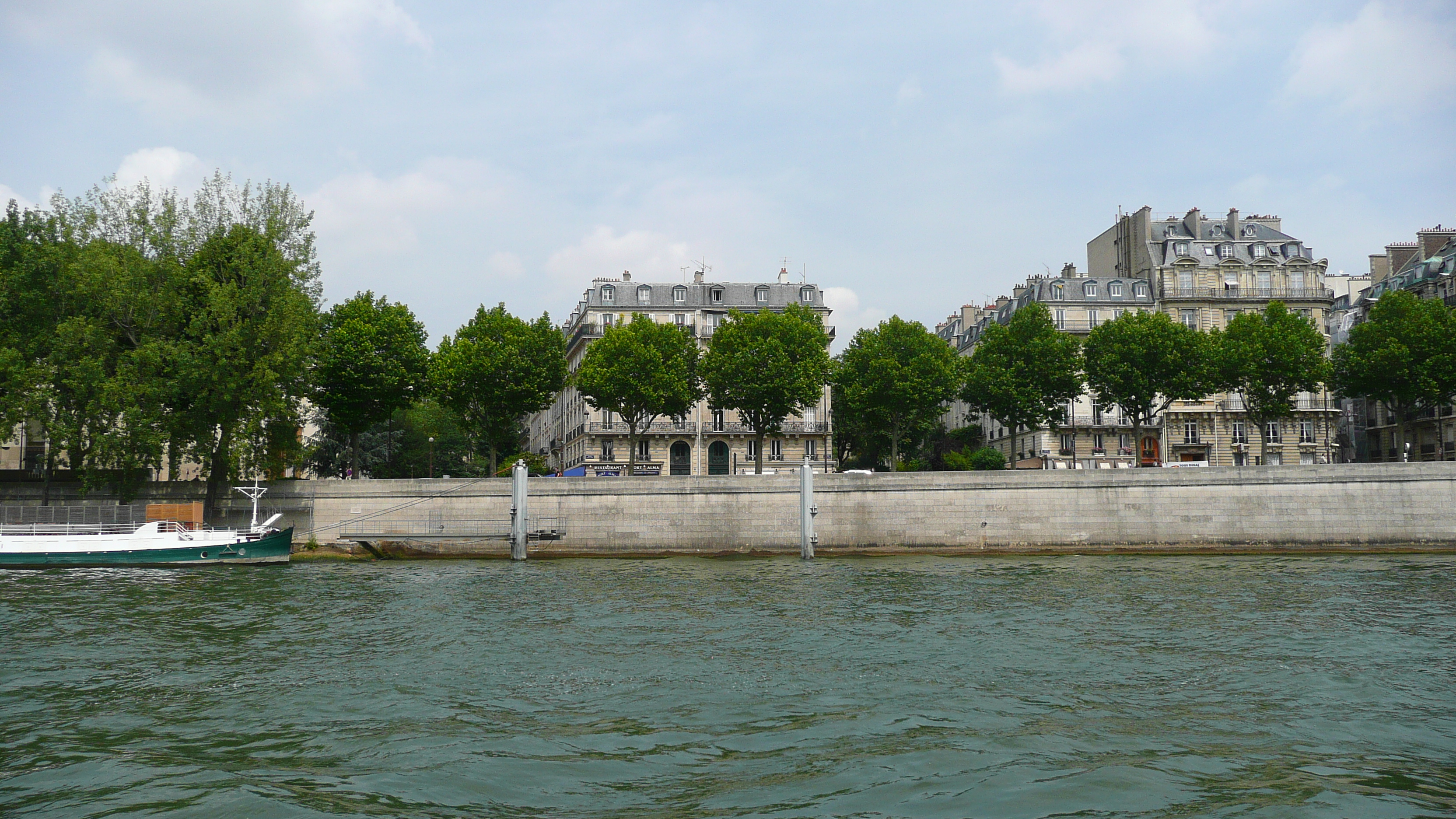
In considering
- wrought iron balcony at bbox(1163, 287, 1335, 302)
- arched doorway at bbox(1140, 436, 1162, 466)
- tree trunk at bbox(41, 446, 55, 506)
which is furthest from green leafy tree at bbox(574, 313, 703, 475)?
wrought iron balcony at bbox(1163, 287, 1335, 302)

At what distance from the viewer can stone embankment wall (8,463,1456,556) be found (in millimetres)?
40000

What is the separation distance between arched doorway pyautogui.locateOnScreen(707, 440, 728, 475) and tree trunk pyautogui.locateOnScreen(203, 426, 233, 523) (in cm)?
3054

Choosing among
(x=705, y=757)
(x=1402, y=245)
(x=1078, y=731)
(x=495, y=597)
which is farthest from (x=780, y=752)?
(x=1402, y=245)

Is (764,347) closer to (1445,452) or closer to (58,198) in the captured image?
(58,198)

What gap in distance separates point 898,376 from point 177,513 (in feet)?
117

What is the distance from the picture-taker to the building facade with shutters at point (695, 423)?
66.0 m

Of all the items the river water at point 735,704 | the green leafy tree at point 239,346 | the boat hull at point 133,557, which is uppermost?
the green leafy tree at point 239,346

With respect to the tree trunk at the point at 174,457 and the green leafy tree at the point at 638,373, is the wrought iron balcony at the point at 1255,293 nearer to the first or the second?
the green leafy tree at the point at 638,373

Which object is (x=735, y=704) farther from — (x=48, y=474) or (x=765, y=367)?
(x=765, y=367)

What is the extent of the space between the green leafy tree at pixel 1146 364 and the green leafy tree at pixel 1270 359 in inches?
36.8

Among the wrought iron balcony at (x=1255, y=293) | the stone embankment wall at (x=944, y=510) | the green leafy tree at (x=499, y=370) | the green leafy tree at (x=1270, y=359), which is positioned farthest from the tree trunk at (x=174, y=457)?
the wrought iron balcony at (x=1255, y=293)

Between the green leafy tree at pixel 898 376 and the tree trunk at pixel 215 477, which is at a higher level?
the green leafy tree at pixel 898 376

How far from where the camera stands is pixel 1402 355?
5284 cm

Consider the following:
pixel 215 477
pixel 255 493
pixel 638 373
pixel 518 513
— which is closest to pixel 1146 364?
pixel 638 373
